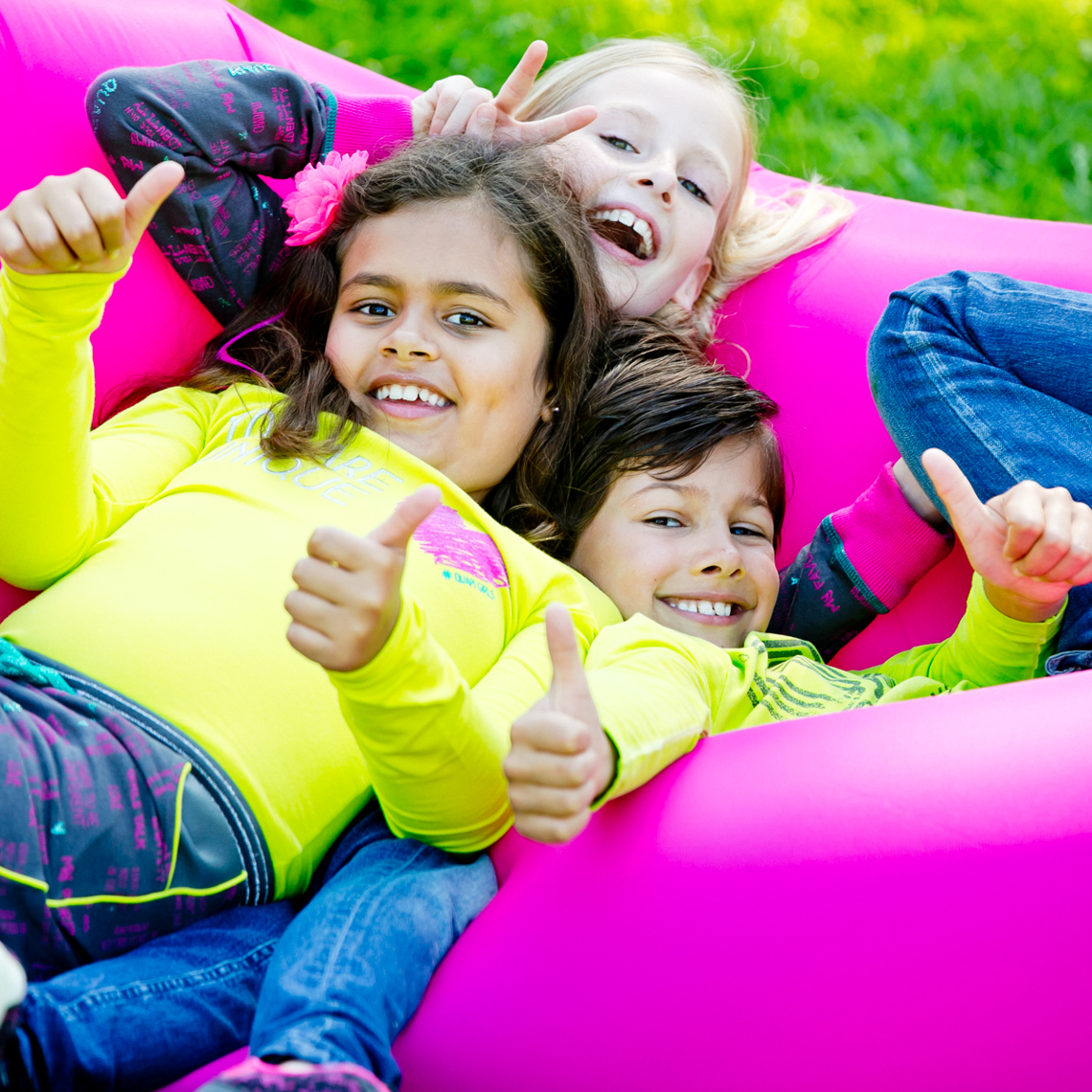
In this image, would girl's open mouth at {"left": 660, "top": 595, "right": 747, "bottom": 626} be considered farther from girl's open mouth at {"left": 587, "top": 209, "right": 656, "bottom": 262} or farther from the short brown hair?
girl's open mouth at {"left": 587, "top": 209, "right": 656, "bottom": 262}

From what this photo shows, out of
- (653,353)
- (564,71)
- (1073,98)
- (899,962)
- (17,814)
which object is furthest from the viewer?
(1073,98)

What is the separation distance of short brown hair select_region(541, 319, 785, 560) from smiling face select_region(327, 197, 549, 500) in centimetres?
12

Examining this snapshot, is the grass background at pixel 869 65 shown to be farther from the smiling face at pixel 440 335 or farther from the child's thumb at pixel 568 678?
the child's thumb at pixel 568 678

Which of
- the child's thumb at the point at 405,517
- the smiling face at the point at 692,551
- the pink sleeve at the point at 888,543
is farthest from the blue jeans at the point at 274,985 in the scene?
the pink sleeve at the point at 888,543

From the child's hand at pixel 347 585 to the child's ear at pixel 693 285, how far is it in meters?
1.14

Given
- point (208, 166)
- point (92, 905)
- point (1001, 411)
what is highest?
point (208, 166)

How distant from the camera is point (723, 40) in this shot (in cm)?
302

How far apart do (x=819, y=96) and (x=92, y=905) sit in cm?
262

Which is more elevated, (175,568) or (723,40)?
(723,40)

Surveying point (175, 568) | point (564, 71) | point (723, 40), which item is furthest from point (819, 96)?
point (175, 568)

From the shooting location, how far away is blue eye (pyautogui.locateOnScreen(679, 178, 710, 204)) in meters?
1.87

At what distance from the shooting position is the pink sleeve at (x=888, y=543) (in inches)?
61.1

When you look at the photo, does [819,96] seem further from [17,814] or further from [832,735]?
[17,814]

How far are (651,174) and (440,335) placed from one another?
53cm
